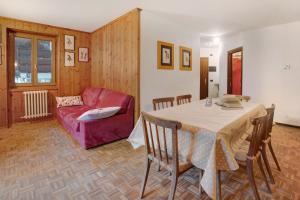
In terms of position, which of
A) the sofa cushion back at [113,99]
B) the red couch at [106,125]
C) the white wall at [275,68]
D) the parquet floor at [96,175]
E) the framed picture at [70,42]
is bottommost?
the parquet floor at [96,175]

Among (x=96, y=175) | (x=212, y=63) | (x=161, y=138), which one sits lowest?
(x=96, y=175)

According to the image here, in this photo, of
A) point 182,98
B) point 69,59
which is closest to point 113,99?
point 182,98

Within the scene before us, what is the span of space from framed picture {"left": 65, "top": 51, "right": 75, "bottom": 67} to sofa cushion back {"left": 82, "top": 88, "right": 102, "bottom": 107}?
78cm

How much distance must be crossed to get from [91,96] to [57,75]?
1.13 meters

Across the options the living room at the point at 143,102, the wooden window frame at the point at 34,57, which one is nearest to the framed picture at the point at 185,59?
the living room at the point at 143,102

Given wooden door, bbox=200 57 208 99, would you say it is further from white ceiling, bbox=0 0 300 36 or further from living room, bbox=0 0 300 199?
white ceiling, bbox=0 0 300 36

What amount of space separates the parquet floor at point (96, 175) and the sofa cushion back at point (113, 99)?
2.25 ft

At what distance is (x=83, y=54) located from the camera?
5.11 m

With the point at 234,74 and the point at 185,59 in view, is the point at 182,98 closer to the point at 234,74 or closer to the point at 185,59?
the point at 185,59

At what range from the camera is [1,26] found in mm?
3893

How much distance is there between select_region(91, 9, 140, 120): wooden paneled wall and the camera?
3443 mm

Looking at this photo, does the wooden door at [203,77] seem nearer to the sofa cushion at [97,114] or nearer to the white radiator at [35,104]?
the sofa cushion at [97,114]

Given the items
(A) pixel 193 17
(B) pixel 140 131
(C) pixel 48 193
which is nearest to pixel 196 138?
(B) pixel 140 131

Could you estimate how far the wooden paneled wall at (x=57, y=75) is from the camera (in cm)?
398
